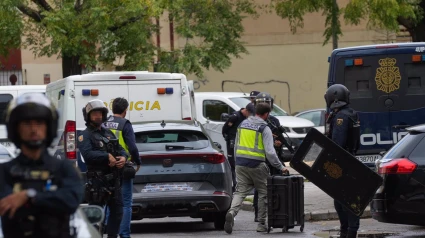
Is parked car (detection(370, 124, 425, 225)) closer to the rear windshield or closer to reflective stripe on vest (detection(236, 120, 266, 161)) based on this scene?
the rear windshield

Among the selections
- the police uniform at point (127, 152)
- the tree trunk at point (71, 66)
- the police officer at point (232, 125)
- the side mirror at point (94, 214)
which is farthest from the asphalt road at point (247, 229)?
the tree trunk at point (71, 66)

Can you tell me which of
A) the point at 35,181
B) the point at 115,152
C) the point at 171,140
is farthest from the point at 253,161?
the point at 35,181

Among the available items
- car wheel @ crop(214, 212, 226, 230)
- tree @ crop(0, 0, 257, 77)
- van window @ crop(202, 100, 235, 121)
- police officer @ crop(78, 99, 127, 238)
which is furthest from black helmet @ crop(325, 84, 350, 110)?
tree @ crop(0, 0, 257, 77)

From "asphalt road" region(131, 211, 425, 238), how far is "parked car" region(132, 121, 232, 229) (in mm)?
376

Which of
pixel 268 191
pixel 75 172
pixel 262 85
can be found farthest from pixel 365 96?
pixel 262 85

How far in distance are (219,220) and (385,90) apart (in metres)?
3.36

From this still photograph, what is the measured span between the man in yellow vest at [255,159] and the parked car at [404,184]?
6.58ft

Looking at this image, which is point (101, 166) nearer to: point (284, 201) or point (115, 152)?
point (115, 152)

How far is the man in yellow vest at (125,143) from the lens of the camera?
1105 centimetres

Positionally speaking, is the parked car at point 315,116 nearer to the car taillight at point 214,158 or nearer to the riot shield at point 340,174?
the car taillight at point 214,158

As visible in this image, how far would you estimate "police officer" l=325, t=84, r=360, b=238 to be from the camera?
36.7 ft

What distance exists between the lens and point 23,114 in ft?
15.8

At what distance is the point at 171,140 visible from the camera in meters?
13.4

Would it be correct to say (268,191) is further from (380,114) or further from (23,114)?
(23,114)
